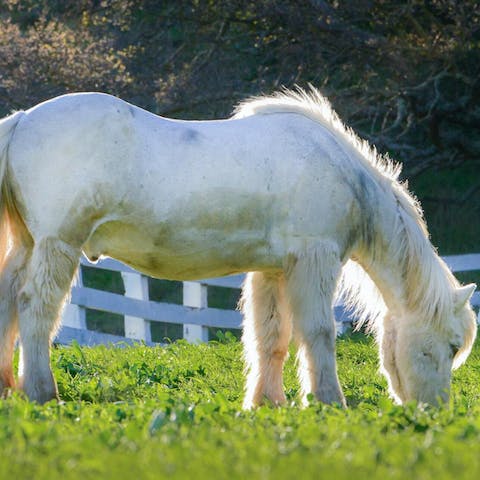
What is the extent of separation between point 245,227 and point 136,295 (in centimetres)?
524

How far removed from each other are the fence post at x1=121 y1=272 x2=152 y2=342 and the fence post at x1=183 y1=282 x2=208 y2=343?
0.39m

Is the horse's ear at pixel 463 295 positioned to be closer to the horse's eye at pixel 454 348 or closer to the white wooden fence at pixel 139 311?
the horse's eye at pixel 454 348

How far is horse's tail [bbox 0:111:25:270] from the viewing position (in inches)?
264

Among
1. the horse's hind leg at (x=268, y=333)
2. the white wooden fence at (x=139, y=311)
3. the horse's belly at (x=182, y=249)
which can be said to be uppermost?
the horse's belly at (x=182, y=249)

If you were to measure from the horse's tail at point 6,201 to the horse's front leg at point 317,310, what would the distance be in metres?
1.59

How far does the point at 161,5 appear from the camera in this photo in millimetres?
16516

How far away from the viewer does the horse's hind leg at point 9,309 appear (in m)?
6.84

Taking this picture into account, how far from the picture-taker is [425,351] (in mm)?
7195

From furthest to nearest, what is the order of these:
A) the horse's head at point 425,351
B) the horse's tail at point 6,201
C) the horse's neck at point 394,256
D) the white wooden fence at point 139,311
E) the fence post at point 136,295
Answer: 1. the fence post at point 136,295
2. the white wooden fence at point 139,311
3. the horse's neck at point 394,256
4. the horse's head at point 425,351
5. the horse's tail at point 6,201

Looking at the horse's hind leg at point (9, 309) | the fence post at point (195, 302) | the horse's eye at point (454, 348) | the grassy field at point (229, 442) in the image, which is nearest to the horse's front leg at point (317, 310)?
the grassy field at point (229, 442)

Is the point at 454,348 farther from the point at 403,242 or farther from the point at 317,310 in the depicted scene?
the point at 317,310

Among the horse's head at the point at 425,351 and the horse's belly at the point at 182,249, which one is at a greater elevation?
the horse's belly at the point at 182,249

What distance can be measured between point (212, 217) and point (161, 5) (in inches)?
400

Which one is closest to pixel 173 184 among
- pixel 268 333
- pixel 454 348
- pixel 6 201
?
pixel 6 201
